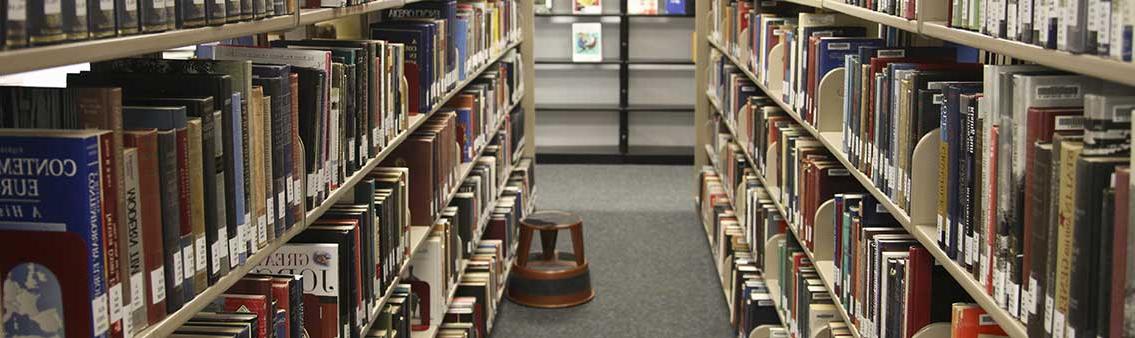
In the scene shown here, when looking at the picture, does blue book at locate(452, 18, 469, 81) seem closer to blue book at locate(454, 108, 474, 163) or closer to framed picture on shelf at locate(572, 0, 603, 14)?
blue book at locate(454, 108, 474, 163)

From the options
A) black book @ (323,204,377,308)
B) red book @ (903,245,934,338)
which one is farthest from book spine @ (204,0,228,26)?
red book @ (903,245,934,338)

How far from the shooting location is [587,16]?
8.72 meters

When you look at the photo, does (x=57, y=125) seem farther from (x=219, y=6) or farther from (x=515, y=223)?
(x=515, y=223)

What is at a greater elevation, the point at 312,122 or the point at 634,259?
the point at 312,122

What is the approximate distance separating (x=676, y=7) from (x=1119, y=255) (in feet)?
24.1

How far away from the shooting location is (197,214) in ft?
5.48

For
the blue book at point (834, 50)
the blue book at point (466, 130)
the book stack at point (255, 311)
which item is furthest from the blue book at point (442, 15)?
the book stack at point (255, 311)

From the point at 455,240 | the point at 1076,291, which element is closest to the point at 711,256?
the point at 455,240

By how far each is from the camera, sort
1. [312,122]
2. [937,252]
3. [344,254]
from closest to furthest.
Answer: [937,252] → [312,122] → [344,254]

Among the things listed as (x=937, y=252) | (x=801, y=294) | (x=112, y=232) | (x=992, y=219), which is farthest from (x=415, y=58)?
(x=112, y=232)

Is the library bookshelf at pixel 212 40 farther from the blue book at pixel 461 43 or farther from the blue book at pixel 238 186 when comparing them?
the blue book at pixel 461 43

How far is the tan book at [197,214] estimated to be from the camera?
1619mm

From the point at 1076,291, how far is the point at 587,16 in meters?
7.37

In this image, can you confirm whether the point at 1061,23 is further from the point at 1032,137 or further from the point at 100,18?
the point at 100,18
